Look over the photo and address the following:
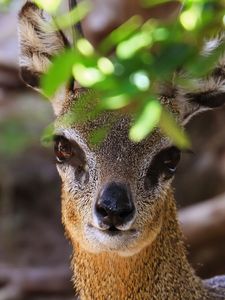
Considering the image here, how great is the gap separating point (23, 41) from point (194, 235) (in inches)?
169

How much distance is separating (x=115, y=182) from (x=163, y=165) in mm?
408

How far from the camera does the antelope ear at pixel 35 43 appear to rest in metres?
3.51

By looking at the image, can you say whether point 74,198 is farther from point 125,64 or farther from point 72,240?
point 125,64

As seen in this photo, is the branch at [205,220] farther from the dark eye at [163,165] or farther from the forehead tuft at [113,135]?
the forehead tuft at [113,135]

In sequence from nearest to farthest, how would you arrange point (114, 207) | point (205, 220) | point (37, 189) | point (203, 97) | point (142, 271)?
point (114, 207) → point (142, 271) → point (203, 97) → point (205, 220) → point (37, 189)

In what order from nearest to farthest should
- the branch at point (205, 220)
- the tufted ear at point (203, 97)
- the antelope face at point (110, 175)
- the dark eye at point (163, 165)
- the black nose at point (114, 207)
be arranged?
the black nose at point (114, 207), the antelope face at point (110, 175), the dark eye at point (163, 165), the tufted ear at point (203, 97), the branch at point (205, 220)

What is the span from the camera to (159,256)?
12.6 feet

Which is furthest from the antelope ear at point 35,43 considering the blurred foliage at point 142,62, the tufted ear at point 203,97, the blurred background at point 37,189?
the blurred background at point 37,189

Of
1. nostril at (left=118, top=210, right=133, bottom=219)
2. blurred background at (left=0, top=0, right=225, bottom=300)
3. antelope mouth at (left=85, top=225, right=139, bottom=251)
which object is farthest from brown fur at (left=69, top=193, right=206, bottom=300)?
blurred background at (left=0, top=0, right=225, bottom=300)

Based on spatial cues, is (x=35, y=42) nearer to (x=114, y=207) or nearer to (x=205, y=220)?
(x=114, y=207)

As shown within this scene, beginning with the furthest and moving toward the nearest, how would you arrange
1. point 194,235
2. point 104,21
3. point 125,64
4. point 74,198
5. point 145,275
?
point 104,21 → point 194,235 → point 145,275 → point 74,198 → point 125,64

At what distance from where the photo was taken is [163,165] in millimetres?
3633

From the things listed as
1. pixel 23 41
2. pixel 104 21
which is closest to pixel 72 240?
pixel 23 41

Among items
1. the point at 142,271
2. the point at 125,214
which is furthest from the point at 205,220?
the point at 125,214
